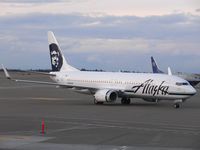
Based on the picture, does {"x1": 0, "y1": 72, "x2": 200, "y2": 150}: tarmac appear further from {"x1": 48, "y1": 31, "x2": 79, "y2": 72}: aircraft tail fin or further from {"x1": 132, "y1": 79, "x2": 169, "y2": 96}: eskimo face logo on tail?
{"x1": 48, "y1": 31, "x2": 79, "y2": 72}: aircraft tail fin

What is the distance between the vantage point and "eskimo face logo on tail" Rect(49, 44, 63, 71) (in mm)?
47469

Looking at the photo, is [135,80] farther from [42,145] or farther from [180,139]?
[42,145]

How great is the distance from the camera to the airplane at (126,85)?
37000 millimetres

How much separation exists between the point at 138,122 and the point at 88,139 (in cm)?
754

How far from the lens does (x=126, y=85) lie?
130 feet

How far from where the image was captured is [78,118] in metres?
26.8

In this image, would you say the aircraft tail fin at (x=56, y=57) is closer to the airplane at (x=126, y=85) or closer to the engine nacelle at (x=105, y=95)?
the airplane at (x=126, y=85)

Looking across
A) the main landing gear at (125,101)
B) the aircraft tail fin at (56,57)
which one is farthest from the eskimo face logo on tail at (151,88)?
the aircraft tail fin at (56,57)

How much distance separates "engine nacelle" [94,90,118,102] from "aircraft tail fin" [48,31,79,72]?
8.31m

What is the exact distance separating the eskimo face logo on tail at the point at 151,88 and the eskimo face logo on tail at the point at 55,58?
10806 mm

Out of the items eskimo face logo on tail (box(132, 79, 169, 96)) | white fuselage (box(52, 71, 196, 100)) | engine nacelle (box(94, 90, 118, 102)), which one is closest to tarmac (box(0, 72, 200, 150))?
white fuselage (box(52, 71, 196, 100))

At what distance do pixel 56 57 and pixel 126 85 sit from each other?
414 inches

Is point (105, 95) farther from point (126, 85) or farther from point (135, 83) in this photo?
point (135, 83)

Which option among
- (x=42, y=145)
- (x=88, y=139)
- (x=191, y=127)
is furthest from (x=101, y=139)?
(x=191, y=127)
